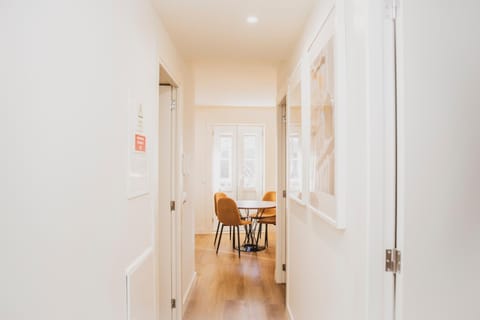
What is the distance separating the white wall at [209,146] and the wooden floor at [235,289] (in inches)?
56.5

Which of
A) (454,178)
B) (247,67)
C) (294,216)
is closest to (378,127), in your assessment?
(454,178)

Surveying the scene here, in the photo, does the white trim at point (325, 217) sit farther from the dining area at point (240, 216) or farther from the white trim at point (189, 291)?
the dining area at point (240, 216)

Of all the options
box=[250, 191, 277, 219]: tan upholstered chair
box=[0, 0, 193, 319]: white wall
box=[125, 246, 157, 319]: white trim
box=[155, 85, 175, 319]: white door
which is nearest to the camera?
box=[0, 0, 193, 319]: white wall

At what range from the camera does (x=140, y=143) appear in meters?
1.82

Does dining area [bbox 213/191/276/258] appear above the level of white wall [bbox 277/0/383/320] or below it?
below

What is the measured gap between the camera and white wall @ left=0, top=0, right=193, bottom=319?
0.81 m

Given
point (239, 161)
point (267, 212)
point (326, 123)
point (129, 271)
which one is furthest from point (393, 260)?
point (239, 161)

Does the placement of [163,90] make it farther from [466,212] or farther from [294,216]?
[466,212]

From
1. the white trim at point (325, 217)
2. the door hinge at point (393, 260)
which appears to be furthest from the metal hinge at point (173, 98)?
the door hinge at point (393, 260)

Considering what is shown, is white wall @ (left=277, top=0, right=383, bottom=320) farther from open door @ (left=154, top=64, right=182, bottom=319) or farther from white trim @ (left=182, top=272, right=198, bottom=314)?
white trim @ (left=182, top=272, right=198, bottom=314)

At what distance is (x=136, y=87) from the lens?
1776mm

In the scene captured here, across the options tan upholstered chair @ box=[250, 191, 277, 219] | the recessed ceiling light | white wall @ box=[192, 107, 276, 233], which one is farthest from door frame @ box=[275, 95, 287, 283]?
white wall @ box=[192, 107, 276, 233]

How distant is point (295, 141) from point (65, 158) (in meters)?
1.95

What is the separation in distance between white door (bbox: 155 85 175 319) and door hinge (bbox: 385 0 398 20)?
2.07 m
